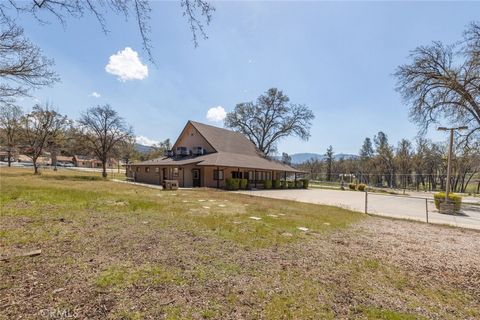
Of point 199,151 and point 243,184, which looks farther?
point 199,151

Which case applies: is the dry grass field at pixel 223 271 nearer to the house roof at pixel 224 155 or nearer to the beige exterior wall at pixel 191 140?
the house roof at pixel 224 155

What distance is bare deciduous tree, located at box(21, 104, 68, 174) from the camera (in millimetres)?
27531

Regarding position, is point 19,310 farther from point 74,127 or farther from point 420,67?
point 74,127

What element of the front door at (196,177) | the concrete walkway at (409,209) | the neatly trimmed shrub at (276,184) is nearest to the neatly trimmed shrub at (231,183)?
→ the front door at (196,177)

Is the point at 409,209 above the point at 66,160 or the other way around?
the other way around

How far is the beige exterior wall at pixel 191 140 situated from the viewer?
84.9ft

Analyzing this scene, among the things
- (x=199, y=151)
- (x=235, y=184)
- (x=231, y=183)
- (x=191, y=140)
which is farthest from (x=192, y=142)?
(x=235, y=184)

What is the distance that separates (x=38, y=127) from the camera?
2750 centimetres

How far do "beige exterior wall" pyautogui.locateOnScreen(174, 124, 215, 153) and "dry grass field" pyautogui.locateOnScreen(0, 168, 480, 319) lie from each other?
19.3 m

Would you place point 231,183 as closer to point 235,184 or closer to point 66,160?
point 235,184

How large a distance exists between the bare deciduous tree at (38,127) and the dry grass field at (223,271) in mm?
27487

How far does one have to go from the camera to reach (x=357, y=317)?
262 centimetres

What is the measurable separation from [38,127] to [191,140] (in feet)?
61.2

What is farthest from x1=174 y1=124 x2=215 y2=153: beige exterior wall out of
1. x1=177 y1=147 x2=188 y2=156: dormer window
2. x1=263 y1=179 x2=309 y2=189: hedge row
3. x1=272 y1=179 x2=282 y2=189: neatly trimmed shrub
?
x1=272 y1=179 x2=282 y2=189: neatly trimmed shrub
